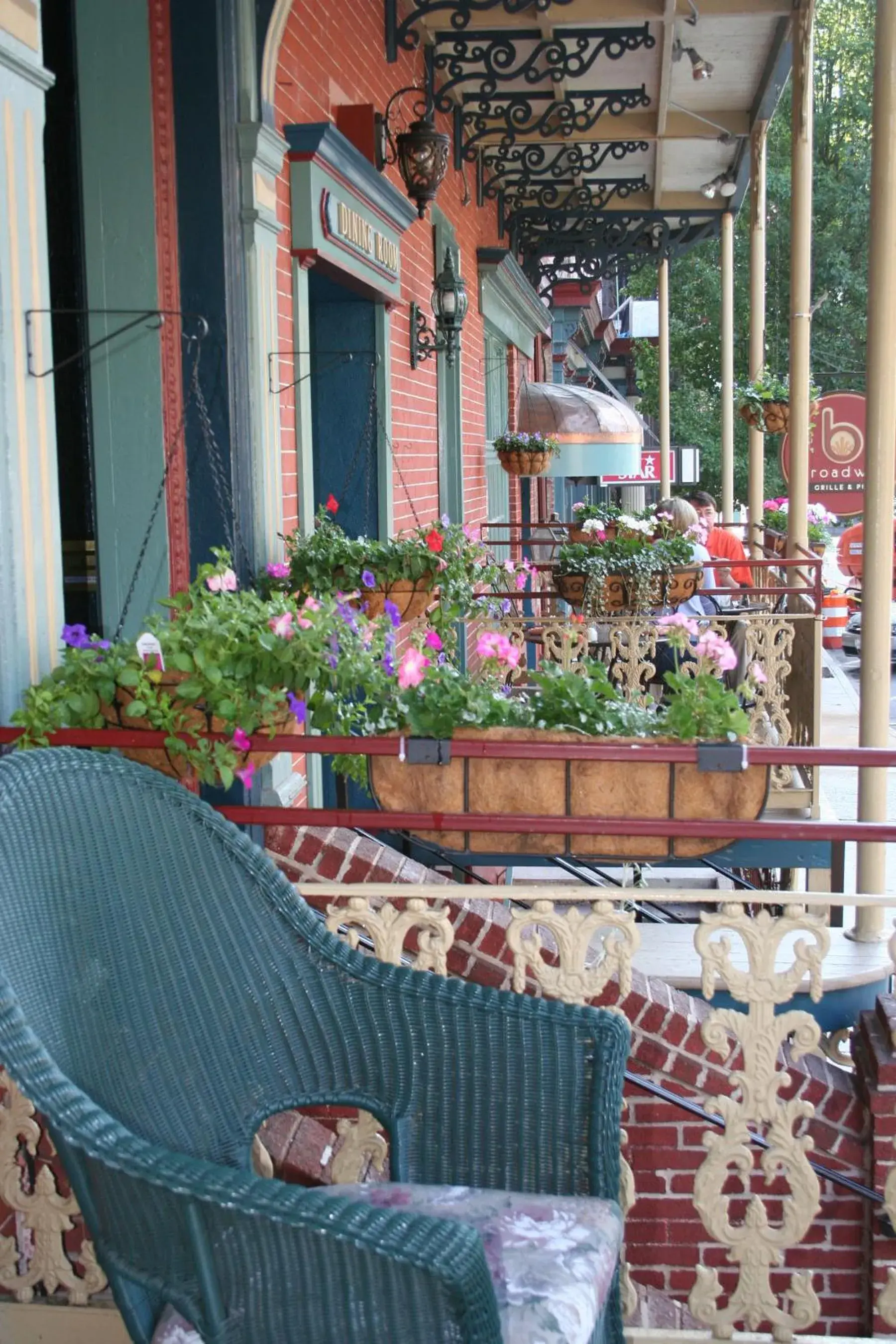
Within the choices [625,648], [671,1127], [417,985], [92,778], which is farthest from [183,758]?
[625,648]

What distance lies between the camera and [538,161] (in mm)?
9477

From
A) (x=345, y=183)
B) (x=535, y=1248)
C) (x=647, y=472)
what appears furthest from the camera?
(x=647, y=472)

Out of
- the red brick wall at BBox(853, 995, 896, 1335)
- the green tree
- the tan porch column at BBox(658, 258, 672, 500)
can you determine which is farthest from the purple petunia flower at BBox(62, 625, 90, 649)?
the green tree

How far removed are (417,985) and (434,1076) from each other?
0.12 m

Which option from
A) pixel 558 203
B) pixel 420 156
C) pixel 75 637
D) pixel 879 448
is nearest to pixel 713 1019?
pixel 75 637

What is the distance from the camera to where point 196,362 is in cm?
325

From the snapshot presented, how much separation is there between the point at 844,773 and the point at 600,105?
19.5 ft

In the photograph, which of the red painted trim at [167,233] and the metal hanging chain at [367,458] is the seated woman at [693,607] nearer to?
the metal hanging chain at [367,458]

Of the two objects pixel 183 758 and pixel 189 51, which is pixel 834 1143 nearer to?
pixel 183 758

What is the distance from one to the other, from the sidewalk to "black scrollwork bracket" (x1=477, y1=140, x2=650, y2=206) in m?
4.01

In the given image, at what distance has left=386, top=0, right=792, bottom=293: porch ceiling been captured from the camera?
269 inches

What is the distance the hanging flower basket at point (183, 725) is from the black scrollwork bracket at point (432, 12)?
3846 millimetres

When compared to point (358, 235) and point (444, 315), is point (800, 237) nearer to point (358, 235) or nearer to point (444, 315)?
point (444, 315)

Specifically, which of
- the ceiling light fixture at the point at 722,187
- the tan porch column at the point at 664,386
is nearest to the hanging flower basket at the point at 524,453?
the ceiling light fixture at the point at 722,187
